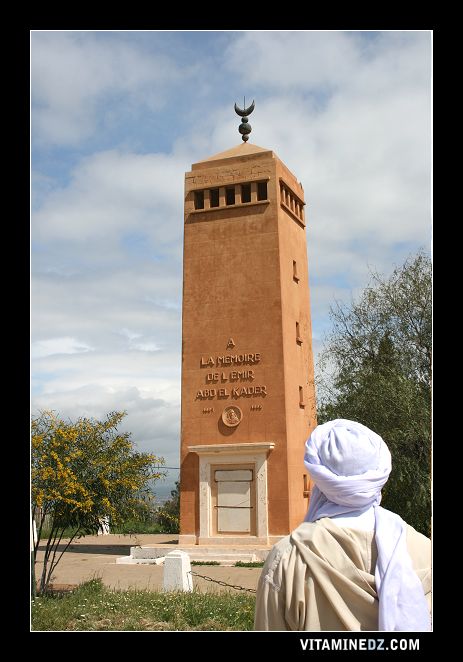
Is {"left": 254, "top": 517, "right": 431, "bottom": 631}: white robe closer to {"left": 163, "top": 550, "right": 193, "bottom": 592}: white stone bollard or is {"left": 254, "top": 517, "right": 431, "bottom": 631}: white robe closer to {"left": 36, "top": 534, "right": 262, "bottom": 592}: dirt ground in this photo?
{"left": 163, "top": 550, "right": 193, "bottom": 592}: white stone bollard

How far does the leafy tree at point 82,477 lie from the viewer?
15.4 metres

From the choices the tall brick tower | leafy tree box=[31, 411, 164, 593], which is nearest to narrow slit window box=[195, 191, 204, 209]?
the tall brick tower

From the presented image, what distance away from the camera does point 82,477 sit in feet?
52.6

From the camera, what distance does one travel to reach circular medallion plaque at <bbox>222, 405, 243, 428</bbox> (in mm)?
24594

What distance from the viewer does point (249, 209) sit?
25734 millimetres

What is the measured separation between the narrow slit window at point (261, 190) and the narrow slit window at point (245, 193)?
0.47m

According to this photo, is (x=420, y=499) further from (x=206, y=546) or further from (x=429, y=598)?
(x=429, y=598)

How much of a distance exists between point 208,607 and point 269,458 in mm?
12766

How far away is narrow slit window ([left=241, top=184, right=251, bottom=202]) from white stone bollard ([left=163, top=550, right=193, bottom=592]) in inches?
590

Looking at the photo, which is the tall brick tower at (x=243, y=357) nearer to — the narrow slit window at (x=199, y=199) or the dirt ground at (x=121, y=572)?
the narrow slit window at (x=199, y=199)

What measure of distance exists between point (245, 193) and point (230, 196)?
578 mm

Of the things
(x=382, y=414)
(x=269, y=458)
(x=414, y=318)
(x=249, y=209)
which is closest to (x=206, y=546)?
(x=269, y=458)

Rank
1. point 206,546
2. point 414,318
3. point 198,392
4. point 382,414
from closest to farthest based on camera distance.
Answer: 1. point 382,414
2. point 414,318
3. point 206,546
4. point 198,392

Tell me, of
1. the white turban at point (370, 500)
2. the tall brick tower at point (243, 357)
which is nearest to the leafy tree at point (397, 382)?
the tall brick tower at point (243, 357)
